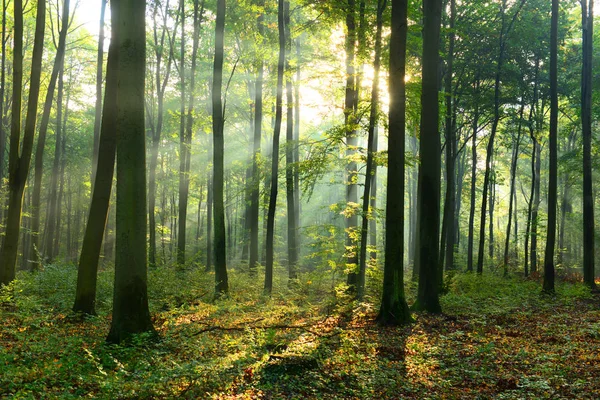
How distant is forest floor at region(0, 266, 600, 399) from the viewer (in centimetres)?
534

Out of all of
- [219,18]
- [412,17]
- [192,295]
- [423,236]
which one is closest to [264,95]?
[219,18]

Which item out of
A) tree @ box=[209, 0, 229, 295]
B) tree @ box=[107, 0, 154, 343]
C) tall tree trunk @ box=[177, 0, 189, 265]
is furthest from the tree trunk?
tall tree trunk @ box=[177, 0, 189, 265]

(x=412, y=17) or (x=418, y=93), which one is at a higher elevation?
(x=412, y=17)

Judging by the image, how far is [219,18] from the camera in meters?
13.5

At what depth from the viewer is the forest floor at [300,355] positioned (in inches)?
210

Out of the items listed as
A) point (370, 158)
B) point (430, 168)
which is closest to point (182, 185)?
point (370, 158)

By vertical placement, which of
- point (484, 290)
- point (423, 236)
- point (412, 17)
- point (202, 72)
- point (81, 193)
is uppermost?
point (202, 72)

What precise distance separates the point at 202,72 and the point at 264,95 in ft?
13.9

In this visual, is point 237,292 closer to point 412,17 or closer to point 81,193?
point 412,17

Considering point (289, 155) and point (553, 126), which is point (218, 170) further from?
point (553, 126)

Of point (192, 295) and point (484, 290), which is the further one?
point (484, 290)

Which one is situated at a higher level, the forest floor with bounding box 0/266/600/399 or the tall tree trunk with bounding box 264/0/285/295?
the tall tree trunk with bounding box 264/0/285/295

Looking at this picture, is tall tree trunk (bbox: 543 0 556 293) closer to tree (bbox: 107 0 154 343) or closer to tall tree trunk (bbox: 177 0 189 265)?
tree (bbox: 107 0 154 343)

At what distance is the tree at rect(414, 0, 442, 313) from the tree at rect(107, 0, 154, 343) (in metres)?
7.30
